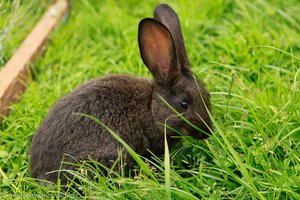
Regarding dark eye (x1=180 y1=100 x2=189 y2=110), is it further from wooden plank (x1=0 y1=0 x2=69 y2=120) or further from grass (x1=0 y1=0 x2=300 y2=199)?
wooden plank (x1=0 y1=0 x2=69 y2=120)

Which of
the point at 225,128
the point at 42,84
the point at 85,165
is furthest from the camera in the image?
the point at 42,84

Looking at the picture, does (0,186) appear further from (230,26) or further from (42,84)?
(230,26)

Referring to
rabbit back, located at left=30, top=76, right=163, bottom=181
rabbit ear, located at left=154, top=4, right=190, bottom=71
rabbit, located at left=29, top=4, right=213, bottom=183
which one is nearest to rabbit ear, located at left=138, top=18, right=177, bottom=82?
rabbit, located at left=29, top=4, right=213, bottom=183

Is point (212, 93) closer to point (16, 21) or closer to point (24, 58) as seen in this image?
point (24, 58)

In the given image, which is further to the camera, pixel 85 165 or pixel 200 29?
pixel 200 29

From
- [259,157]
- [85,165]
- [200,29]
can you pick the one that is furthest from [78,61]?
[259,157]

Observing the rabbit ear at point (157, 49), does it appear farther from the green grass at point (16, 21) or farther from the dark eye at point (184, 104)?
the green grass at point (16, 21)

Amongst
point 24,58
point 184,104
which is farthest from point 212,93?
point 24,58
